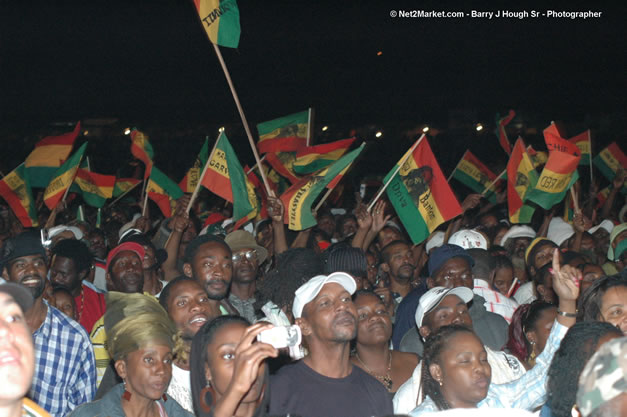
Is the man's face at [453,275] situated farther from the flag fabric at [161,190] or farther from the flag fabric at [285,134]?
the flag fabric at [161,190]

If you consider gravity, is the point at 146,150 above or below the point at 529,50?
below

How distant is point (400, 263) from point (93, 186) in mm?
5290

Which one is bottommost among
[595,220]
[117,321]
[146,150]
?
[595,220]

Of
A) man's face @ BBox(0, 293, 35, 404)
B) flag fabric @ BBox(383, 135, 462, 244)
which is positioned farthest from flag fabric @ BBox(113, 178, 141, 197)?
man's face @ BBox(0, 293, 35, 404)

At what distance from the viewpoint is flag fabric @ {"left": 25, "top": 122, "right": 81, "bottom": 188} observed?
9836mm

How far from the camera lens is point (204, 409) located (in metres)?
3.42

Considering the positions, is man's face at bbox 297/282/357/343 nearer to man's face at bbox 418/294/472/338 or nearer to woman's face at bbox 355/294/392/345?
woman's face at bbox 355/294/392/345

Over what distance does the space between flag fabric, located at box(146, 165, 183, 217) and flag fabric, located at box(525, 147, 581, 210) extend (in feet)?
14.4

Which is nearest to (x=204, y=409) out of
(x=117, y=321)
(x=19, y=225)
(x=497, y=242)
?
(x=117, y=321)

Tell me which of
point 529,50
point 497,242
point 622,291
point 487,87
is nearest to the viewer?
point 622,291

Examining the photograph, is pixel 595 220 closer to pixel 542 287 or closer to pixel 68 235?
pixel 542 287

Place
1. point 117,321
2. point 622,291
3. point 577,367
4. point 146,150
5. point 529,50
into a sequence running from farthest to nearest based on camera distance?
Answer: point 529,50 < point 146,150 < point 622,291 < point 117,321 < point 577,367

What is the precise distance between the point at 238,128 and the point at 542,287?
19880 mm

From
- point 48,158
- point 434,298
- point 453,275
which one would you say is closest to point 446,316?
point 434,298
